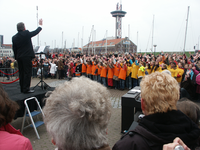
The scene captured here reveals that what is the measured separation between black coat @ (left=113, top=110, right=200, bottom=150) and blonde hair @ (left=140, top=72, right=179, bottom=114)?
7 centimetres

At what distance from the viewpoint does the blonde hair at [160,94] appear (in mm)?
1491

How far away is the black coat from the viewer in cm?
132

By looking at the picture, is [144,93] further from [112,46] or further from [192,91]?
[112,46]

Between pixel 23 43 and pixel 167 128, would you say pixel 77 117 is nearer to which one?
pixel 167 128

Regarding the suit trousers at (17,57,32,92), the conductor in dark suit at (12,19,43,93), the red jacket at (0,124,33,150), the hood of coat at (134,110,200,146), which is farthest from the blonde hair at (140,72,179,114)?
the suit trousers at (17,57,32,92)

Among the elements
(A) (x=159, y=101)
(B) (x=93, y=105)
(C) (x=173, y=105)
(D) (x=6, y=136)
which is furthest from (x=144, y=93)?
(D) (x=6, y=136)

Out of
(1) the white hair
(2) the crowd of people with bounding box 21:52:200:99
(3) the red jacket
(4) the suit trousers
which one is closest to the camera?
(1) the white hair

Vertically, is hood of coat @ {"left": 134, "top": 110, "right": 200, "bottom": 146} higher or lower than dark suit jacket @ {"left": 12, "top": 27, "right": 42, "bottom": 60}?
lower

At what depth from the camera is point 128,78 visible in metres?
10.9

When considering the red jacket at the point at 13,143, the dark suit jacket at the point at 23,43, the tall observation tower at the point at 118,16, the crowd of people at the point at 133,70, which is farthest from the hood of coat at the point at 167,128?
the tall observation tower at the point at 118,16

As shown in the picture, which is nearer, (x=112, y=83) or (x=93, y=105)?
(x=93, y=105)

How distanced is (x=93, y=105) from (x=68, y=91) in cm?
21

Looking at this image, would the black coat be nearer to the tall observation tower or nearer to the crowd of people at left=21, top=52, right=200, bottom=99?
the crowd of people at left=21, top=52, right=200, bottom=99

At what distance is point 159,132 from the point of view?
1.35 metres
